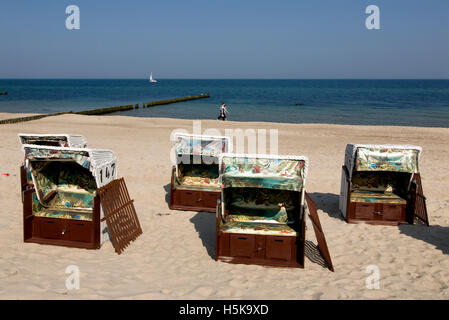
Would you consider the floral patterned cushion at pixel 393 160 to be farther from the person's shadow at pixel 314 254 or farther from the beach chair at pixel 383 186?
the person's shadow at pixel 314 254

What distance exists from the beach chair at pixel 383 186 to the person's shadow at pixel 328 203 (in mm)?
283

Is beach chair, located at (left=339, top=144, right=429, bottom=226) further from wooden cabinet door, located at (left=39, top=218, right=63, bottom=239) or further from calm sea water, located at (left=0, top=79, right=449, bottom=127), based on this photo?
calm sea water, located at (left=0, top=79, right=449, bottom=127)

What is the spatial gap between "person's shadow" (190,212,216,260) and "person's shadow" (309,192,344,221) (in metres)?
Answer: 2.95

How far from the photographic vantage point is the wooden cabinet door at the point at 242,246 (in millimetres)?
7168

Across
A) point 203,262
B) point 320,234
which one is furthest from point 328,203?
point 203,262

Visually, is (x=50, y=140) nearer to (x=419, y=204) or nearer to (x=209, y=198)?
(x=209, y=198)

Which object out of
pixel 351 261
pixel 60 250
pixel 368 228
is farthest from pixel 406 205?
pixel 60 250

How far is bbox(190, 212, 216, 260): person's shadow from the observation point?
26.1ft

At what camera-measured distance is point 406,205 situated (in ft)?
30.4

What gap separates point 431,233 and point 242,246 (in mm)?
4409

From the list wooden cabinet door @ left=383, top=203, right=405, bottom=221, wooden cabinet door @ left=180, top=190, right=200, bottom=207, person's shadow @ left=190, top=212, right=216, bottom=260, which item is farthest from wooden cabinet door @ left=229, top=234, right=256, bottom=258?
wooden cabinet door @ left=383, top=203, right=405, bottom=221

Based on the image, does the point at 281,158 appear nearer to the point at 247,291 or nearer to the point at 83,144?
the point at 247,291

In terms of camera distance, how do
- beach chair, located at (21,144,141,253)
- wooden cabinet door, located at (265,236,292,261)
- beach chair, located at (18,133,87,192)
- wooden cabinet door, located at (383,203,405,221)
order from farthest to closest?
beach chair, located at (18,133,87,192) < wooden cabinet door, located at (383,203,405,221) < beach chair, located at (21,144,141,253) < wooden cabinet door, located at (265,236,292,261)
